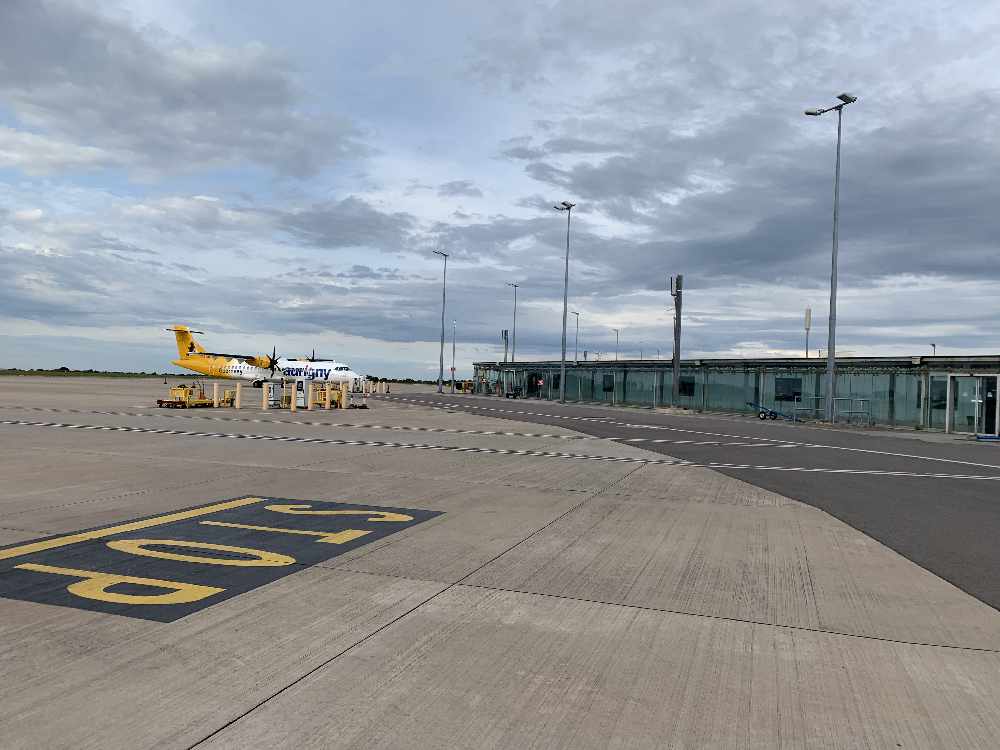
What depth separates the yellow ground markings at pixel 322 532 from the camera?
8.12m

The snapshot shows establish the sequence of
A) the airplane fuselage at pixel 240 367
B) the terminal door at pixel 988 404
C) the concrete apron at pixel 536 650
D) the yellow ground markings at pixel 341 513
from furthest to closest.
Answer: the airplane fuselage at pixel 240 367
the terminal door at pixel 988 404
the yellow ground markings at pixel 341 513
the concrete apron at pixel 536 650

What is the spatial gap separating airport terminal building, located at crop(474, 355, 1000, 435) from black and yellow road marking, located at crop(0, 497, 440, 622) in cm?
2997

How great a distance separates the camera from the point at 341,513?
976 centimetres

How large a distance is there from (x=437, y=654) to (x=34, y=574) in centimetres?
394

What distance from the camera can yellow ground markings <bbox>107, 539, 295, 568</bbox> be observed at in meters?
7.05

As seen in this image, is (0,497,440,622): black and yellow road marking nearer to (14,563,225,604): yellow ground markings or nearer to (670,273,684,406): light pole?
(14,563,225,604): yellow ground markings

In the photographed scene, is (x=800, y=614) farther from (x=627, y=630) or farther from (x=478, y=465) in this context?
(x=478, y=465)

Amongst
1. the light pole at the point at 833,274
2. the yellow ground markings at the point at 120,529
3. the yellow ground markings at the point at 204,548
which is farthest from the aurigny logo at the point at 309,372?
the yellow ground markings at the point at 204,548

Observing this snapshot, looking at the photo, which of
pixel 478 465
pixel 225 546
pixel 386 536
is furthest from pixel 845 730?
pixel 478 465

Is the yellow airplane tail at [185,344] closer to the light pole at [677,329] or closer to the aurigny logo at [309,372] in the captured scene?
the aurigny logo at [309,372]

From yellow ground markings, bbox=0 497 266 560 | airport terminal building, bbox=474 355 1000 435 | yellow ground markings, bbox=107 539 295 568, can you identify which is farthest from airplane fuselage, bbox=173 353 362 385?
yellow ground markings, bbox=107 539 295 568

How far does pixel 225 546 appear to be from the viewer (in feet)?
25.3

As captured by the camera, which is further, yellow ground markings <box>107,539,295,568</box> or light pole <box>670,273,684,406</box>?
light pole <box>670,273,684,406</box>

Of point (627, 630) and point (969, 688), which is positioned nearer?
point (969, 688)
